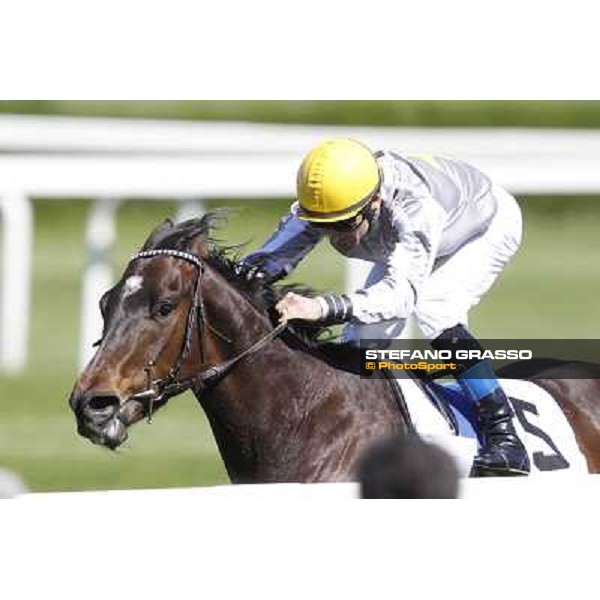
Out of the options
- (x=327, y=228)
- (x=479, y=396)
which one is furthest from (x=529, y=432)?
(x=327, y=228)

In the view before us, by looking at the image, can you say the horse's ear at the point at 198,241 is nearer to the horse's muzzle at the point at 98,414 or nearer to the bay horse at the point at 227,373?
the bay horse at the point at 227,373

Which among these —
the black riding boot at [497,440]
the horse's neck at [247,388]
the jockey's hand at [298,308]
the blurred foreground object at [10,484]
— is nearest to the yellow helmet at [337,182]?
the jockey's hand at [298,308]

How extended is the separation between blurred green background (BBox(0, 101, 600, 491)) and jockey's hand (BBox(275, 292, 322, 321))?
1.46ft

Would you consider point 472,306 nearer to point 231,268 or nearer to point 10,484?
point 231,268

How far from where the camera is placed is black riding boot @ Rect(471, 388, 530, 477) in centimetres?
484

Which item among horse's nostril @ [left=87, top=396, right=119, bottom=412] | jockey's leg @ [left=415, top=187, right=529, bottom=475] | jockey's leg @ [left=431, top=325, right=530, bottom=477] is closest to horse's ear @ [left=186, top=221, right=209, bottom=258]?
horse's nostril @ [left=87, top=396, right=119, bottom=412]

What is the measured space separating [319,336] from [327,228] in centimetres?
34

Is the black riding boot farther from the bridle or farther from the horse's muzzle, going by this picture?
the horse's muzzle

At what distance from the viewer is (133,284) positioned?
455 cm

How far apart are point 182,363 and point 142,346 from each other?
5.4 inches

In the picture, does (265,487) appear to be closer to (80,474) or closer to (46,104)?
(80,474)

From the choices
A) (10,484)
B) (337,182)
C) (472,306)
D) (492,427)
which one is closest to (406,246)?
(337,182)

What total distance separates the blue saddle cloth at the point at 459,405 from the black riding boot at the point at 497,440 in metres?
0.03

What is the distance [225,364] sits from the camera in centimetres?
460
